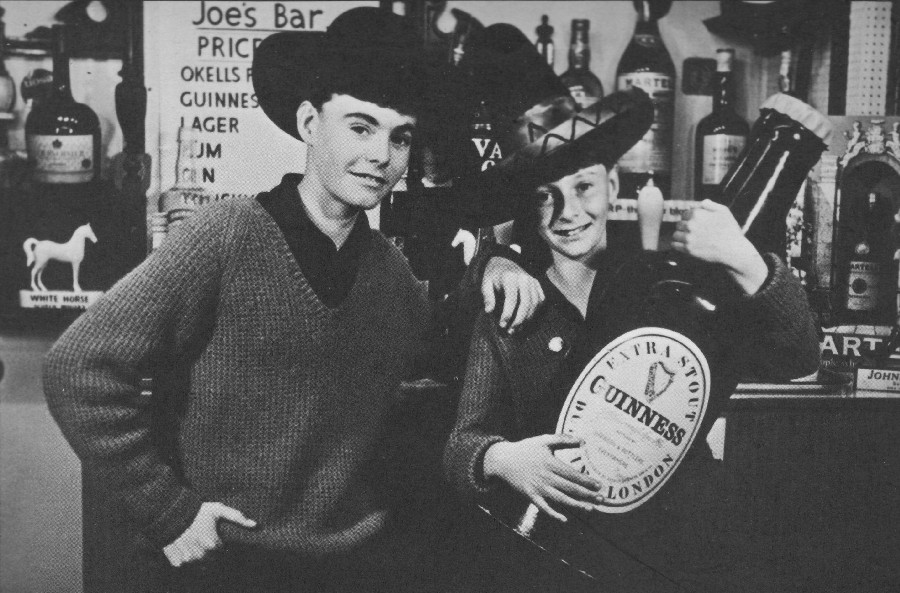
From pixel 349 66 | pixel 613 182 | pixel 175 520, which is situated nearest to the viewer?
pixel 175 520

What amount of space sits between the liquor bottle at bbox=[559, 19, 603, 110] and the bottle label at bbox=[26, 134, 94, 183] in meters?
0.86

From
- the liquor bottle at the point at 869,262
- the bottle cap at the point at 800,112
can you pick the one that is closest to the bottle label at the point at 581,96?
the bottle cap at the point at 800,112

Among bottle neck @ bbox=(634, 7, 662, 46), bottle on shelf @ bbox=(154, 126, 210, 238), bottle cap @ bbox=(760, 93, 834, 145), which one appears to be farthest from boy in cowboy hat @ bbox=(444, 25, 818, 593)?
bottle on shelf @ bbox=(154, 126, 210, 238)

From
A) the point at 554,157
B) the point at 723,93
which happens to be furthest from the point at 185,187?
the point at 723,93

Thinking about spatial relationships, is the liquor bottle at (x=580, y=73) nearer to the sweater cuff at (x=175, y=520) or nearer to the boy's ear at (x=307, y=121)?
the boy's ear at (x=307, y=121)

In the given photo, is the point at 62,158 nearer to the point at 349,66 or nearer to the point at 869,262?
the point at 349,66

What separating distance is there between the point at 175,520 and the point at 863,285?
1358 mm

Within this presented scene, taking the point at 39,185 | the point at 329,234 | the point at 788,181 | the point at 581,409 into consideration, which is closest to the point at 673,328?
the point at 581,409

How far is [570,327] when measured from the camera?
1.39 meters

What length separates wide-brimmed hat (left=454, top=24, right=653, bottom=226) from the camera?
1384 mm

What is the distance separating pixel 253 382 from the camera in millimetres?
1231

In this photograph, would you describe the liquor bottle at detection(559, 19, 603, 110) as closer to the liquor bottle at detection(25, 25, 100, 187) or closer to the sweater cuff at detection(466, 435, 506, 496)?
the sweater cuff at detection(466, 435, 506, 496)

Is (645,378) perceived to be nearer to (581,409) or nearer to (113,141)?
(581,409)

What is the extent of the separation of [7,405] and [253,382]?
0.51 m
